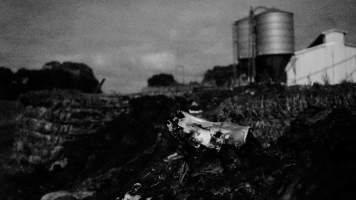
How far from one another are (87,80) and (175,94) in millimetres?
26804

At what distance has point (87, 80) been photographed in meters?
32.0

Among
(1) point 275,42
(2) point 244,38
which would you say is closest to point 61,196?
(1) point 275,42

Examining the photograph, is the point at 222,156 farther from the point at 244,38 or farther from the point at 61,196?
the point at 244,38

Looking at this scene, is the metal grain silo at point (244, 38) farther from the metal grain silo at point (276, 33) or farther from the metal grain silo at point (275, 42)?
the metal grain silo at point (276, 33)

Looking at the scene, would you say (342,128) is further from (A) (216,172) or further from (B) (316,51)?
(B) (316,51)

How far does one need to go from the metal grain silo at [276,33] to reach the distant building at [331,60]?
101 centimetres

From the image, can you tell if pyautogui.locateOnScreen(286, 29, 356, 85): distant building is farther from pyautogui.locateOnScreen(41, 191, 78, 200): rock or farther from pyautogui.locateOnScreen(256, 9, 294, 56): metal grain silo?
pyautogui.locateOnScreen(41, 191, 78, 200): rock

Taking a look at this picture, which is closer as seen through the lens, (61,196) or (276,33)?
(61,196)

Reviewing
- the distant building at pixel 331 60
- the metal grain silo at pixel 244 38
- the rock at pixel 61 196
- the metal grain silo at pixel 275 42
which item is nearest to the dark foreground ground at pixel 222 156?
the rock at pixel 61 196

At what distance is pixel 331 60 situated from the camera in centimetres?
1198

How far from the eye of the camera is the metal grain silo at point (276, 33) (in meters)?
12.8

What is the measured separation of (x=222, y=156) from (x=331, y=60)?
36.6 ft

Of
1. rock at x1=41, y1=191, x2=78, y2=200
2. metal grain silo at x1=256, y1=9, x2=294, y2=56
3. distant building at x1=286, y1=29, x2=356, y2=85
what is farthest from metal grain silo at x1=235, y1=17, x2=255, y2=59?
rock at x1=41, y1=191, x2=78, y2=200

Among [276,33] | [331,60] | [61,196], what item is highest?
[276,33]
